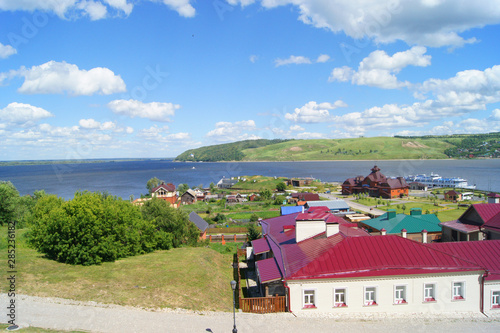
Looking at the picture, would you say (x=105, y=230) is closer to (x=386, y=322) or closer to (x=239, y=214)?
(x=386, y=322)

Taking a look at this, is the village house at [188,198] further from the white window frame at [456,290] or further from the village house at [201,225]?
the white window frame at [456,290]

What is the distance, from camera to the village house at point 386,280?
13875 mm

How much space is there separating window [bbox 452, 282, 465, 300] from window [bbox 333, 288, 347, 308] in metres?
5.06

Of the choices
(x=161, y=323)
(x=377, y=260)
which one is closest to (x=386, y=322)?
(x=377, y=260)

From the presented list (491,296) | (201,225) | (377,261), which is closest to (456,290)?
(491,296)

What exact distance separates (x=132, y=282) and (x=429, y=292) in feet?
46.2

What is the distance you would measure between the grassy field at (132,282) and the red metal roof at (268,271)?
2.15 metres

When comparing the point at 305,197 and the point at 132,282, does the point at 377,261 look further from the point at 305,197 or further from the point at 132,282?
the point at 305,197

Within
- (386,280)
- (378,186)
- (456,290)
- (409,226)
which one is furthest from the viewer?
(378,186)

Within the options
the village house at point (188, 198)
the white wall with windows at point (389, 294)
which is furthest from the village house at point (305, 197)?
the white wall with windows at point (389, 294)

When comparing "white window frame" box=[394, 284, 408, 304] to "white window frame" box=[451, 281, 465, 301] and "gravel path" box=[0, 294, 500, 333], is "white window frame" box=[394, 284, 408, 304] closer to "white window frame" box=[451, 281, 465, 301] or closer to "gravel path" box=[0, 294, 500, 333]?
"gravel path" box=[0, 294, 500, 333]

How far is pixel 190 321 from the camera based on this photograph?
12.5m

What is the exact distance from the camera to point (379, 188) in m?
78.0

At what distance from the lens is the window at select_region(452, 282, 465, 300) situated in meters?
14.4
